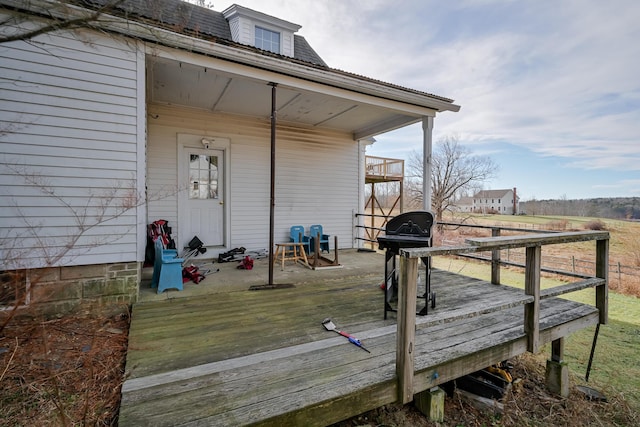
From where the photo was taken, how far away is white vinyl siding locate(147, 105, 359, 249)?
547cm

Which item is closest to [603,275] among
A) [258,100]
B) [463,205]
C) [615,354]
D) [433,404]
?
[433,404]

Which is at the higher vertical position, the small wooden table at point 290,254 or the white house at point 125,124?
the white house at point 125,124

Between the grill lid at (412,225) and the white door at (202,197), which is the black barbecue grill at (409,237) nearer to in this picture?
the grill lid at (412,225)

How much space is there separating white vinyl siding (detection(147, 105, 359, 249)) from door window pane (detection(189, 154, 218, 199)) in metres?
0.34

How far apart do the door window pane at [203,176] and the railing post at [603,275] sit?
6.09 meters

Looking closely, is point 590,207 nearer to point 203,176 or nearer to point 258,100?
point 258,100

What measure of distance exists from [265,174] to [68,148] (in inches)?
143

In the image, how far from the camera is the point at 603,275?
3092 millimetres

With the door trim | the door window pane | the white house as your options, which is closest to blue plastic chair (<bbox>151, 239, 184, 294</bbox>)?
the white house

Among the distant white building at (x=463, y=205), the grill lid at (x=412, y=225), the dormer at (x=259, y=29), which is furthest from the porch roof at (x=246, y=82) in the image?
the distant white building at (x=463, y=205)

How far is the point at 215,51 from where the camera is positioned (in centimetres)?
365

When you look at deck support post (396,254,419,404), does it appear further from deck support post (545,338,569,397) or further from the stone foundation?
the stone foundation

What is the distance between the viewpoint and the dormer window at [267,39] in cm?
732

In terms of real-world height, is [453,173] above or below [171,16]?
above
